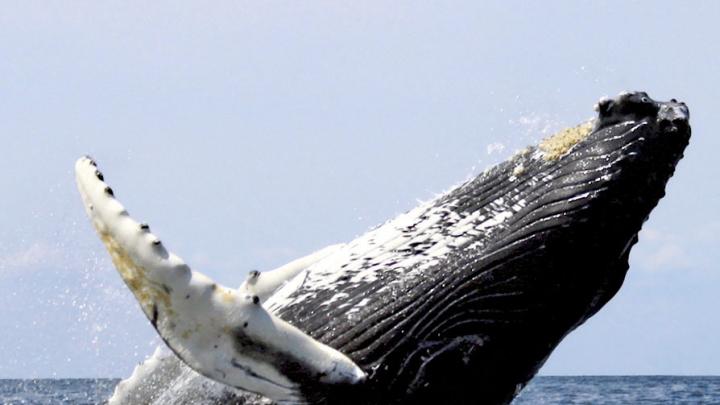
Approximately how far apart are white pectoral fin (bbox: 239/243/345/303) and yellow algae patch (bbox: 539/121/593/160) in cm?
108

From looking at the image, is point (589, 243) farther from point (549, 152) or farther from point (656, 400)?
point (656, 400)

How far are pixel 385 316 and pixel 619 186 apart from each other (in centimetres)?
100

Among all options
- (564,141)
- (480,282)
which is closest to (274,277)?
(480,282)

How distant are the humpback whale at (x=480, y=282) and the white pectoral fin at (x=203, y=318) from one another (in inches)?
0.4

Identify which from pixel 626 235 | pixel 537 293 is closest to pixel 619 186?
pixel 626 235

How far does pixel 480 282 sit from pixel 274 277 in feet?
3.82

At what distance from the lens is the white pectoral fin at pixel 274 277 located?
18.5 feet

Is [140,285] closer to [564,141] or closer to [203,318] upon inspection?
[203,318]

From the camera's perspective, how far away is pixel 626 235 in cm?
486

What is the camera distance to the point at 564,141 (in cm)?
507

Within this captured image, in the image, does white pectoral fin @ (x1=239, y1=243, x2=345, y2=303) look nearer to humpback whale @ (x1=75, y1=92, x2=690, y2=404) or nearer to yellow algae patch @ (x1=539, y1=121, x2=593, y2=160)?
humpback whale @ (x1=75, y1=92, x2=690, y2=404)

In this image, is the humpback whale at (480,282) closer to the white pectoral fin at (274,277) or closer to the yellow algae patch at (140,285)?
the yellow algae patch at (140,285)

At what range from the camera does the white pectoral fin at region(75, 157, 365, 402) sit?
171 inches

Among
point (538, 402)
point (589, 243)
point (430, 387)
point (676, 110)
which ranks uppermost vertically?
point (538, 402)
